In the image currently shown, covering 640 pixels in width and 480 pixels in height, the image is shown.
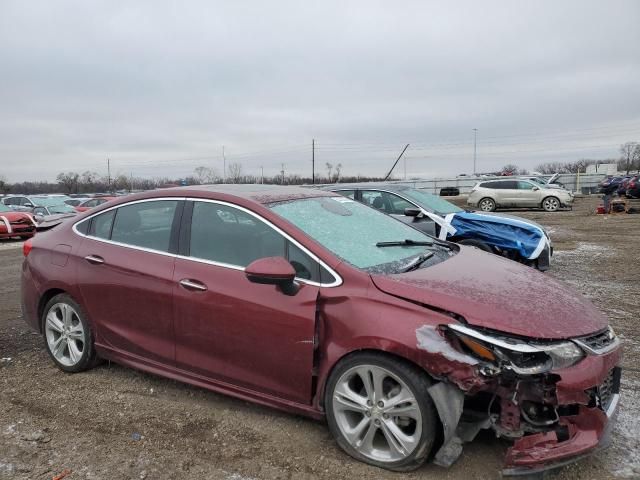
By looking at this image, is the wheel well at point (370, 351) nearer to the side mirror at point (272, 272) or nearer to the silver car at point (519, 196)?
the side mirror at point (272, 272)

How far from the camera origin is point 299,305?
3148 mm

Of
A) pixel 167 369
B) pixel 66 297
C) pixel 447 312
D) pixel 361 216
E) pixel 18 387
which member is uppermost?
pixel 361 216

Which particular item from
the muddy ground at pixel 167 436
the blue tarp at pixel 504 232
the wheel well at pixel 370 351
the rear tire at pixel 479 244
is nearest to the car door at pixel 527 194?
the blue tarp at pixel 504 232

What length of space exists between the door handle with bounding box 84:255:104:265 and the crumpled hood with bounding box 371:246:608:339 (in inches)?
89.4

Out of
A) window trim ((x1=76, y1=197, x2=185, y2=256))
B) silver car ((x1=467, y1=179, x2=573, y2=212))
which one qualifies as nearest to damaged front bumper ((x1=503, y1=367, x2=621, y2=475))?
window trim ((x1=76, y1=197, x2=185, y2=256))

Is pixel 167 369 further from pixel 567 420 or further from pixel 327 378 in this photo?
pixel 567 420

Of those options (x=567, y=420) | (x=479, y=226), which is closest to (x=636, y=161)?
(x=479, y=226)

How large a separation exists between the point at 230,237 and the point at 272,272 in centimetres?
71

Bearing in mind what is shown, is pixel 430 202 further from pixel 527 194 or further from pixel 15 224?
pixel 527 194

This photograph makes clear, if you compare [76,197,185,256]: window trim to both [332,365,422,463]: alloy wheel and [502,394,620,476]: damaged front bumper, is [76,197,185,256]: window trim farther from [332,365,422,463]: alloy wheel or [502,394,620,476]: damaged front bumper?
[502,394,620,476]: damaged front bumper

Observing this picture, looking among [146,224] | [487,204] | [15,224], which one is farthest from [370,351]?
[487,204]

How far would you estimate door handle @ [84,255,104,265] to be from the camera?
163 inches

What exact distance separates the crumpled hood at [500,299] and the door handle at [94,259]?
7.45 feet

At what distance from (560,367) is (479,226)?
18.1 feet
